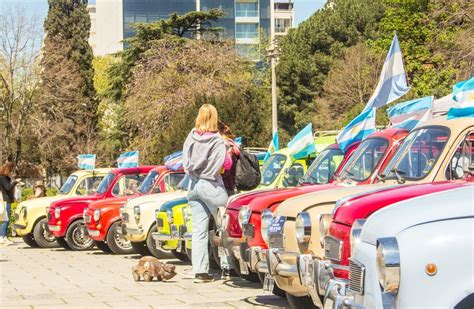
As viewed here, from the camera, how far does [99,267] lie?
14797 mm

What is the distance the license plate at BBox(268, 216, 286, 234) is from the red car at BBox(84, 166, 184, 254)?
846 centimetres

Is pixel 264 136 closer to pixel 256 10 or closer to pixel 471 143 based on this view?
pixel 471 143

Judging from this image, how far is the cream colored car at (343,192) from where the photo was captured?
751 centimetres

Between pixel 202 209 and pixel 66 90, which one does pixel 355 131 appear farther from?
pixel 66 90

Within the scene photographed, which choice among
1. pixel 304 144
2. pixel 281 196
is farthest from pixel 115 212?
pixel 281 196

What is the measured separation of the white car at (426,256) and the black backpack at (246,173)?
6.73 meters

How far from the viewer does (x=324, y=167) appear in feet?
38.3

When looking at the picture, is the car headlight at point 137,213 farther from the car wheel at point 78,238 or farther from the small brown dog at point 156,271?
the car wheel at point 78,238

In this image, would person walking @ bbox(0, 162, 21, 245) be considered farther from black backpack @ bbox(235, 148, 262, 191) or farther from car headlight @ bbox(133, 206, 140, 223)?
black backpack @ bbox(235, 148, 262, 191)

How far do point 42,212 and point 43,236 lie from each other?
556mm

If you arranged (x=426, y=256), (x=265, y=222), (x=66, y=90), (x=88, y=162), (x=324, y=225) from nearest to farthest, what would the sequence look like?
(x=426, y=256)
(x=324, y=225)
(x=265, y=222)
(x=88, y=162)
(x=66, y=90)

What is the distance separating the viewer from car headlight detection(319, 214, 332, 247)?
6.99 metres

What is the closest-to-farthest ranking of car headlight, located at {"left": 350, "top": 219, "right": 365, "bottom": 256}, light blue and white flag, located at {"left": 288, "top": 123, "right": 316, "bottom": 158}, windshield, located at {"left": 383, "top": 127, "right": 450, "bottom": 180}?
car headlight, located at {"left": 350, "top": 219, "right": 365, "bottom": 256} < windshield, located at {"left": 383, "top": 127, "right": 450, "bottom": 180} < light blue and white flag, located at {"left": 288, "top": 123, "right": 316, "bottom": 158}

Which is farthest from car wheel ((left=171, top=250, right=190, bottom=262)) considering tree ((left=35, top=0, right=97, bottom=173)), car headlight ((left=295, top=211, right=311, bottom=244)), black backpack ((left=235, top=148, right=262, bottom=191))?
tree ((left=35, top=0, right=97, bottom=173))
